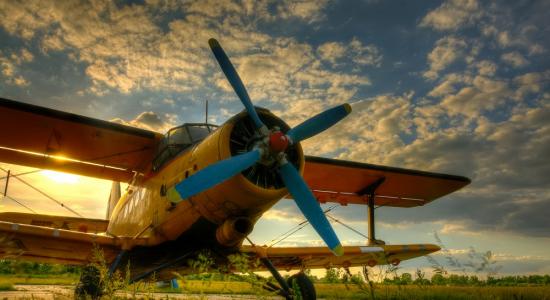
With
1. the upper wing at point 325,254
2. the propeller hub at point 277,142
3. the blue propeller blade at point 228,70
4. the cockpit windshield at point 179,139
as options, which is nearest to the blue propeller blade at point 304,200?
the propeller hub at point 277,142

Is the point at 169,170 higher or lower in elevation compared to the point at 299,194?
higher

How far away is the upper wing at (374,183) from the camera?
1101cm

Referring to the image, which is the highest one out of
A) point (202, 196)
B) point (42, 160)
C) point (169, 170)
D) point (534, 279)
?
point (42, 160)

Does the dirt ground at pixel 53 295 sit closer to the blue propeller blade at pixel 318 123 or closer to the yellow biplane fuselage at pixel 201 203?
the yellow biplane fuselage at pixel 201 203

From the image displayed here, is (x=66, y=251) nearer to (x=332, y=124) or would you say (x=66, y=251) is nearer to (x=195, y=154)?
(x=195, y=154)

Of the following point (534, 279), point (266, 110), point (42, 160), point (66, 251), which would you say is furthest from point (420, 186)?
point (534, 279)

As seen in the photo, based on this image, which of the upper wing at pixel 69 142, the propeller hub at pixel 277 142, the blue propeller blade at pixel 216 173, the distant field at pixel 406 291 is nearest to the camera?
the distant field at pixel 406 291

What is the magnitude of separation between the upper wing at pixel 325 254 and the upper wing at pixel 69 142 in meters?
3.43

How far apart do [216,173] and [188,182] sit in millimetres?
423

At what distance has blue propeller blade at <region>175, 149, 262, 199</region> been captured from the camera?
492cm

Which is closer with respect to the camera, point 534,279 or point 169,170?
point 169,170

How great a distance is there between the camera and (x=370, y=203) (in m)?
11.9

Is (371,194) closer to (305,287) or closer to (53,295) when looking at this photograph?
(305,287)

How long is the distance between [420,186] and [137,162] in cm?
851
